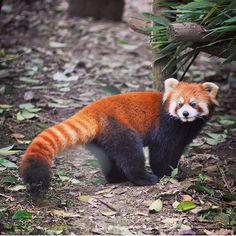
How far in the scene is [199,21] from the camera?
4.48 meters

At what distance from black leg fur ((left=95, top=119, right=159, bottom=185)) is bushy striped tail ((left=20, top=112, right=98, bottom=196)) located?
122mm

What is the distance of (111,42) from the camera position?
8.38 meters

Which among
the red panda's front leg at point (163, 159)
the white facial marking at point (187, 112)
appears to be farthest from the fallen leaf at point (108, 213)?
the white facial marking at point (187, 112)

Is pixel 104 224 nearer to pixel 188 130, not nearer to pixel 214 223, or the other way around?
pixel 214 223

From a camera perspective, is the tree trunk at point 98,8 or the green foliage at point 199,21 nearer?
the green foliage at point 199,21

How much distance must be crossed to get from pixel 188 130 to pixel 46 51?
3682 mm

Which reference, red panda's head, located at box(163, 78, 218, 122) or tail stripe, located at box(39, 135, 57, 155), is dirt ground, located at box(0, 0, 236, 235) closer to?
tail stripe, located at box(39, 135, 57, 155)

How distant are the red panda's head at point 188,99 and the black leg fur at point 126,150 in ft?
1.29

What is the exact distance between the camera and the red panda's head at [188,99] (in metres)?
4.43

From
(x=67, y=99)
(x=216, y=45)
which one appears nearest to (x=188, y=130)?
(x=216, y=45)

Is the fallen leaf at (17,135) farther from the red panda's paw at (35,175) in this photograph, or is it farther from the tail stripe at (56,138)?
the red panda's paw at (35,175)

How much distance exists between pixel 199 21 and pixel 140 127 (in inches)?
39.2

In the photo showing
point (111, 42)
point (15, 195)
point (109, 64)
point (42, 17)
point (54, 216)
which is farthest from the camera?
point (42, 17)

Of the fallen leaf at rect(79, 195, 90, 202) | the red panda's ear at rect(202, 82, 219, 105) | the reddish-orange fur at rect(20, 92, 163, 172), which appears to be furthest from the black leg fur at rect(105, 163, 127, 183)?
the red panda's ear at rect(202, 82, 219, 105)
